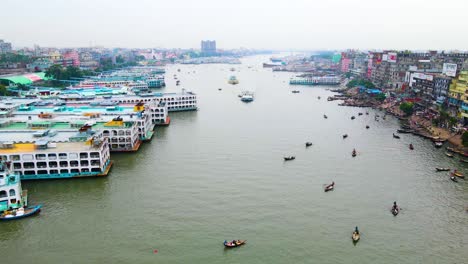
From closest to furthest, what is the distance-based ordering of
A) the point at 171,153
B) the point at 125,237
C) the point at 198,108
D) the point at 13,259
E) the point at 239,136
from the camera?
1. the point at 13,259
2. the point at 125,237
3. the point at 171,153
4. the point at 239,136
5. the point at 198,108

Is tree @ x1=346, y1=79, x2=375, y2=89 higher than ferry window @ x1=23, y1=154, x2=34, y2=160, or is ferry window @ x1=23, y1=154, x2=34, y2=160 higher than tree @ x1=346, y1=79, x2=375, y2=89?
tree @ x1=346, y1=79, x2=375, y2=89

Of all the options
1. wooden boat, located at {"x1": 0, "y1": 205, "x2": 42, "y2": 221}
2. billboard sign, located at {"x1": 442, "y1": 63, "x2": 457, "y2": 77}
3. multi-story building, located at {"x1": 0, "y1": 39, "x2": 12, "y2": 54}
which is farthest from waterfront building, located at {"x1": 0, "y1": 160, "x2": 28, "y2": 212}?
multi-story building, located at {"x1": 0, "y1": 39, "x2": 12, "y2": 54}

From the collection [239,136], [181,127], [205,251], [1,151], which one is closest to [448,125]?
[239,136]

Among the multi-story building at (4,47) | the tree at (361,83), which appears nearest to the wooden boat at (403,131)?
the tree at (361,83)

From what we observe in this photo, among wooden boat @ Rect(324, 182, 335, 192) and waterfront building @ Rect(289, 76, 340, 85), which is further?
waterfront building @ Rect(289, 76, 340, 85)

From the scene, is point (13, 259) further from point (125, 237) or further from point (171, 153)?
point (171, 153)

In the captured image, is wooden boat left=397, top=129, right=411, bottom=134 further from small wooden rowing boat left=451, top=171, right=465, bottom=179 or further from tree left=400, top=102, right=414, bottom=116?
small wooden rowing boat left=451, top=171, right=465, bottom=179

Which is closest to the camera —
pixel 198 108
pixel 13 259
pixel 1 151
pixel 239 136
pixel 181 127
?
pixel 13 259

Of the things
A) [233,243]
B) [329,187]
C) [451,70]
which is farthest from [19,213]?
[451,70]
